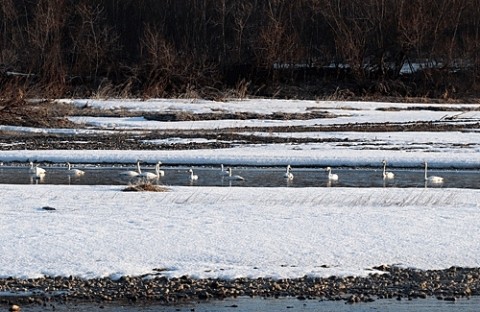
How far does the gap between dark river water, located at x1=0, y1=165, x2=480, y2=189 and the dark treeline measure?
23774 millimetres

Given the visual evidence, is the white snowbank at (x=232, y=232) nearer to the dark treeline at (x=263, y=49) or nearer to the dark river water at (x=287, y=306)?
the dark river water at (x=287, y=306)

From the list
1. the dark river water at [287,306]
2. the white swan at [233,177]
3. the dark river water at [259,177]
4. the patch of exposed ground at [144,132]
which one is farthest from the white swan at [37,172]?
the dark river water at [287,306]

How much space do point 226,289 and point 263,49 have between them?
4149cm

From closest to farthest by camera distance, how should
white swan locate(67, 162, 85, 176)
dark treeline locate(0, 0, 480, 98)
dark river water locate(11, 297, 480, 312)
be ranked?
1. dark river water locate(11, 297, 480, 312)
2. white swan locate(67, 162, 85, 176)
3. dark treeline locate(0, 0, 480, 98)

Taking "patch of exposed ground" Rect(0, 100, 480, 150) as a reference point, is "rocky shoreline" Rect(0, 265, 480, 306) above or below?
below

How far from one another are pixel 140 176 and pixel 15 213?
5.43 metres

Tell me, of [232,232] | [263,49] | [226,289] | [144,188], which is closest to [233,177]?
[144,188]

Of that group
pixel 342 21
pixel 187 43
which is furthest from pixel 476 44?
pixel 187 43

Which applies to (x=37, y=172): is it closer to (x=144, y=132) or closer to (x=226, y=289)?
(x=226, y=289)

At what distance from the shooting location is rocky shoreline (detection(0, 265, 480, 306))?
30.3ft

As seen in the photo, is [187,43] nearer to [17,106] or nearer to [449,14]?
[449,14]

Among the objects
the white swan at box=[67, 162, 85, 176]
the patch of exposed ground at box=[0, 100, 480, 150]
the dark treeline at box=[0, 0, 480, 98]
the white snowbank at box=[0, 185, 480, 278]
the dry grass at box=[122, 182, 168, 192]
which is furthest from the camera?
the dark treeline at box=[0, 0, 480, 98]

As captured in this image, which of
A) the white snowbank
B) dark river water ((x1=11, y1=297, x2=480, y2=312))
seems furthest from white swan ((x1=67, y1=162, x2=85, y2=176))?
dark river water ((x1=11, y1=297, x2=480, y2=312))

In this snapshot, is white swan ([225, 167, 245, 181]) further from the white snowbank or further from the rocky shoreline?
the rocky shoreline
